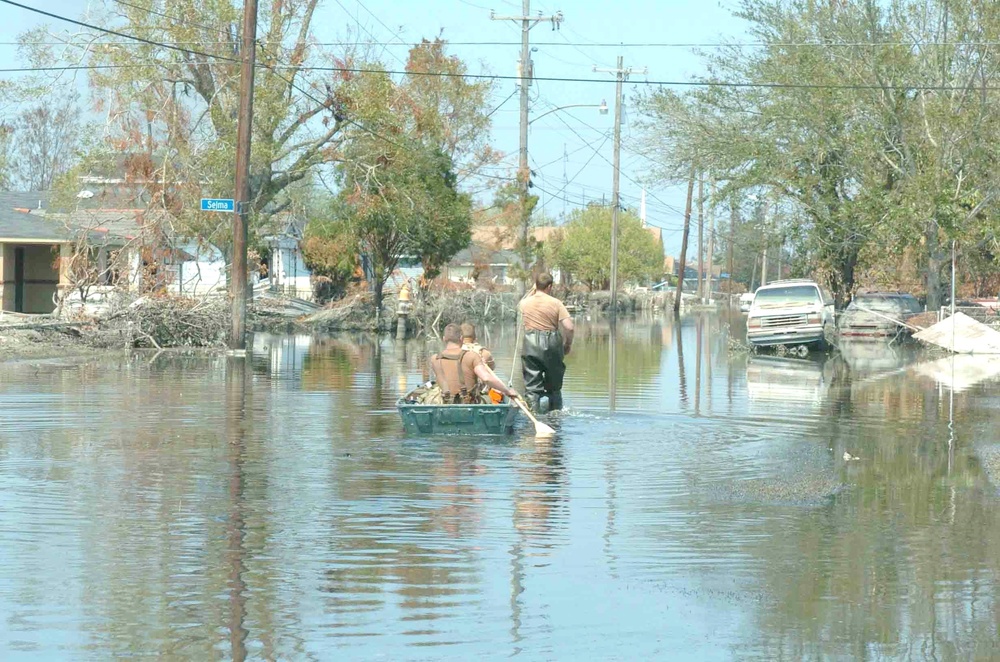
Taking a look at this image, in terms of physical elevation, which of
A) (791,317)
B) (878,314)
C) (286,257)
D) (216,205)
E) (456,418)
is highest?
(286,257)

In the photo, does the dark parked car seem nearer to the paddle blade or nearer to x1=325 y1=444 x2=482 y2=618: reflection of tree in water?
the paddle blade

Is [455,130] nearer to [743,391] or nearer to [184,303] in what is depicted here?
[184,303]

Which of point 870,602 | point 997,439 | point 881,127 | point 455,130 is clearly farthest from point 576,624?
point 455,130

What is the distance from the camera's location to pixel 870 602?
25.2 feet

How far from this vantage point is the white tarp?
3438 centimetres

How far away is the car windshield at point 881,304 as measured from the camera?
4222cm

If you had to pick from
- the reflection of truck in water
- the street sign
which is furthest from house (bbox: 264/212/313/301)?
the reflection of truck in water

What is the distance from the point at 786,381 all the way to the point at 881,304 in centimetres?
1844

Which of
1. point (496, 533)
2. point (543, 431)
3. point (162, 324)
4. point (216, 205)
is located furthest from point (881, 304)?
point (496, 533)

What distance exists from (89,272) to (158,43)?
6.10m

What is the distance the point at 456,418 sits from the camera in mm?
15000

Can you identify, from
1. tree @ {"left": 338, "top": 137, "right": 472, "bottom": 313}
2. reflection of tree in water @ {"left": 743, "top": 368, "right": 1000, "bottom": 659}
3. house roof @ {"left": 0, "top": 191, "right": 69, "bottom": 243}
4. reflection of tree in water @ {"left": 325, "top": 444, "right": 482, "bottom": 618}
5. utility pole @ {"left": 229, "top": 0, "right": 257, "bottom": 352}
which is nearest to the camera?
reflection of tree in water @ {"left": 743, "top": 368, "right": 1000, "bottom": 659}

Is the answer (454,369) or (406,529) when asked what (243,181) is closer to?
(454,369)

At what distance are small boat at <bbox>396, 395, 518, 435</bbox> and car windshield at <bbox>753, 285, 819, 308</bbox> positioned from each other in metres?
22.2
